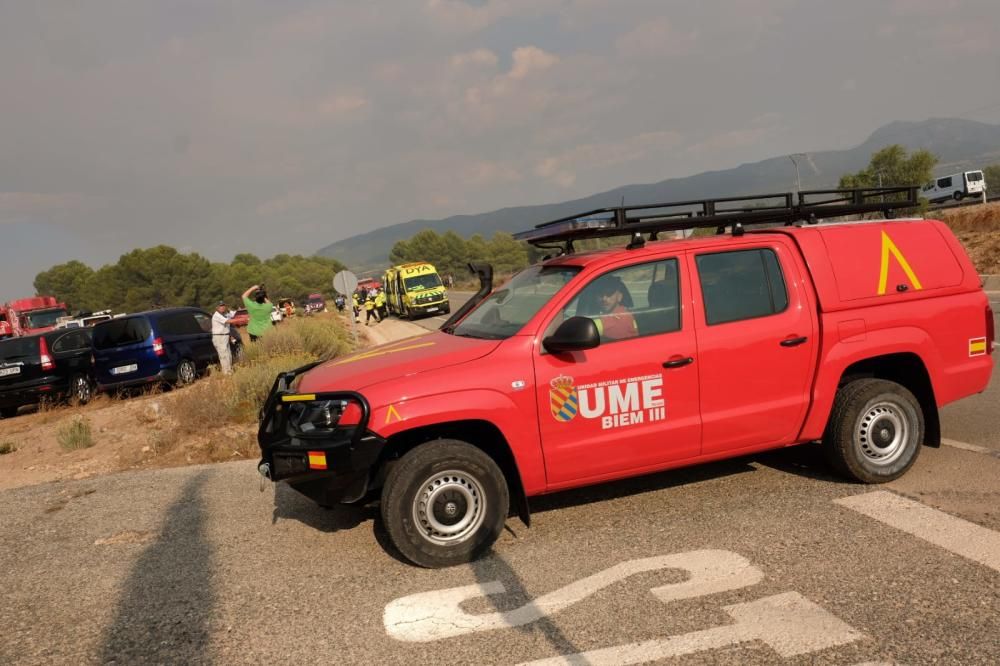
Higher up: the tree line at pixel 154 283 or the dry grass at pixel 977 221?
the tree line at pixel 154 283

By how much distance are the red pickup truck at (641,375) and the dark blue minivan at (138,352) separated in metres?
9.80

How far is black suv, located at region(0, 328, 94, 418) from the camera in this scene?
A: 1348cm

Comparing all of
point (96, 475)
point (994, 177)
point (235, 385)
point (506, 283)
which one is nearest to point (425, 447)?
point (506, 283)

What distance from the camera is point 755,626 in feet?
10.4

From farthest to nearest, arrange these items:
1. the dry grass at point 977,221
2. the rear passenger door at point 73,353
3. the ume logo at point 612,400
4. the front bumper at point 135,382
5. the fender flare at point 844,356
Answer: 1. the dry grass at point 977,221
2. the rear passenger door at point 73,353
3. the front bumper at point 135,382
4. the fender flare at point 844,356
5. the ume logo at point 612,400

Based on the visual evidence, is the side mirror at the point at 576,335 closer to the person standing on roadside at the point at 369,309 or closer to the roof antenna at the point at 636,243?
the roof antenna at the point at 636,243

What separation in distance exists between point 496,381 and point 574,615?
1.37 m

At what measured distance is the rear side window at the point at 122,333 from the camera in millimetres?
13453

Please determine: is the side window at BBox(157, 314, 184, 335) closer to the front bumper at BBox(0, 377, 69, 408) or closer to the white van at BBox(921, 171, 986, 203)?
the front bumper at BBox(0, 377, 69, 408)

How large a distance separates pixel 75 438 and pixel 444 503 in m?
7.49

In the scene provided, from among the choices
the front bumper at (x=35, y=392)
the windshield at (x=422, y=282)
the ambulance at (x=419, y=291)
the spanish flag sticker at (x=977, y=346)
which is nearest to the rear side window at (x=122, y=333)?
the front bumper at (x=35, y=392)

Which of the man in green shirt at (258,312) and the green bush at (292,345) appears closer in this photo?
the green bush at (292,345)

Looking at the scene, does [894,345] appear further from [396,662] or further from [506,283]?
[396,662]

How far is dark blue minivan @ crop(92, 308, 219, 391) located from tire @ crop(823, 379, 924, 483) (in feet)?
40.7
